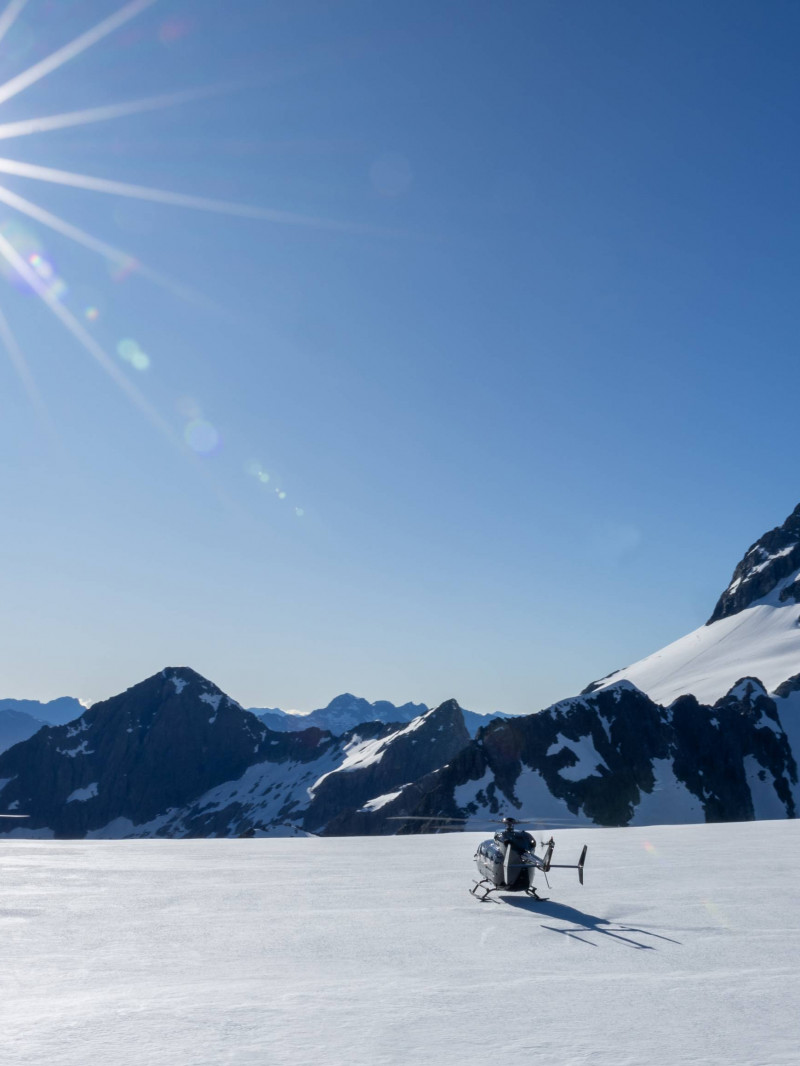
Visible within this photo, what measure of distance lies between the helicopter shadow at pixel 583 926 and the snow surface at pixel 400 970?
8cm

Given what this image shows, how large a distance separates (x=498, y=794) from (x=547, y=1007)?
141m

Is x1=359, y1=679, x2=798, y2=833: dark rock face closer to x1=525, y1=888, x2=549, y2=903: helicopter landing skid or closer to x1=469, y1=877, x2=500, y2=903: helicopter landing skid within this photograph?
x1=469, y1=877, x2=500, y2=903: helicopter landing skid

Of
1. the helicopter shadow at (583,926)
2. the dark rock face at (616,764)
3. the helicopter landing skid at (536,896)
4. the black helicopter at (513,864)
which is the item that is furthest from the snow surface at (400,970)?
the dark rock face at (616,764)

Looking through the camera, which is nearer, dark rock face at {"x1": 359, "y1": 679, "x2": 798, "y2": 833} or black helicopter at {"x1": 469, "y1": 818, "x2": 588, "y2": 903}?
black helicopter at {"x1": 469, "y1": 818, "x2": 588, "y2": 903}

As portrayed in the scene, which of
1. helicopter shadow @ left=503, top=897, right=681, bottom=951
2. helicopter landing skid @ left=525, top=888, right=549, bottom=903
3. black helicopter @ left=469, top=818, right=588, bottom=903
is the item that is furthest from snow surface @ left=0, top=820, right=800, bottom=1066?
black helicopter @ left=469, top=818, right=588, bottom=903

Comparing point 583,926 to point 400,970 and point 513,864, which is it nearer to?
point 513,864

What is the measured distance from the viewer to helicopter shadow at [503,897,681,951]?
Answer: 16031 millimetres

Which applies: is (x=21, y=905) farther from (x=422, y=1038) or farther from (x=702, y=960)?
(x=702, y=960)

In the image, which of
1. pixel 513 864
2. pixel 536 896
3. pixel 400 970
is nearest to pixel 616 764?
pixel 536 896

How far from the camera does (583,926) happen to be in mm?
17734

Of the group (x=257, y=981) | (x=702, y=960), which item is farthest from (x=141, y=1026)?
(x=702, y=960)

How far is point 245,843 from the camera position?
4850cm

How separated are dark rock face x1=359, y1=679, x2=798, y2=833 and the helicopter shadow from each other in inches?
4786

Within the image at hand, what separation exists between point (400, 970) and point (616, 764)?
15329 centimetres
